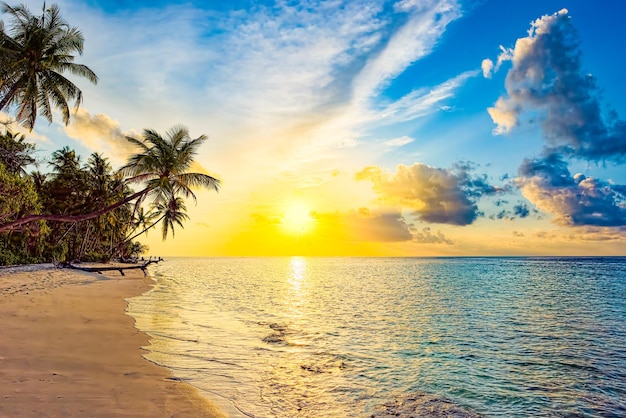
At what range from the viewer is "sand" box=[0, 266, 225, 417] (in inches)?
251

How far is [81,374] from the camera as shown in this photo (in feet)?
26.2

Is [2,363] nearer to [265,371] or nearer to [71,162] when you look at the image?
[265,371]

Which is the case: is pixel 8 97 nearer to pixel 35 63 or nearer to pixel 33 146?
pixel 35 63

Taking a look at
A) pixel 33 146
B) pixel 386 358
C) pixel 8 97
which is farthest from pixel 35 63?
pixel 386 358

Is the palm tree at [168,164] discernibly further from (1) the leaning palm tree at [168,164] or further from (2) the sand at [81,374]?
(2) the sand at [81,374]

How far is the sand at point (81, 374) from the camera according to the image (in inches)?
251

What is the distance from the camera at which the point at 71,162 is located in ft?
156

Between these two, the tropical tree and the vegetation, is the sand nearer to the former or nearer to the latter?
the vegetation

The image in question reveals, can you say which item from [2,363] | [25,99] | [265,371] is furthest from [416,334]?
[25,99]

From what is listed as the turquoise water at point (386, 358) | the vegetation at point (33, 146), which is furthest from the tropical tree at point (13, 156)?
the turquoise water at point (386, 358)

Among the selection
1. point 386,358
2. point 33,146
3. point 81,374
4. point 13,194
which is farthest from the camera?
point 33,146

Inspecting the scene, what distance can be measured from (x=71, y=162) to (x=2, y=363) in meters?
47.9

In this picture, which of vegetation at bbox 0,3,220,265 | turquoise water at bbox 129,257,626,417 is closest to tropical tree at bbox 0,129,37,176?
vegetation at bbox 0,3,220,265

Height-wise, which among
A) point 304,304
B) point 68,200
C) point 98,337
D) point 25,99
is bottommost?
point 304,304
